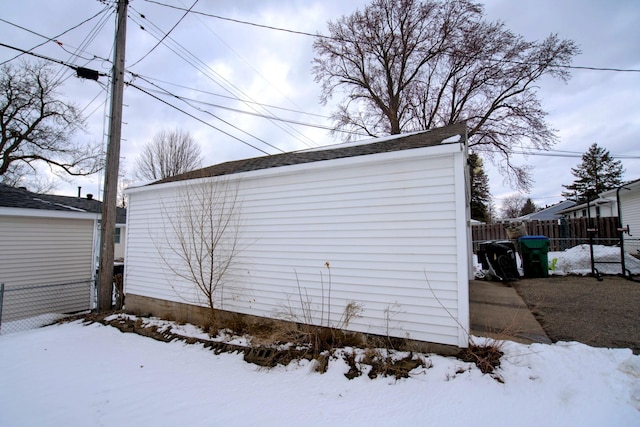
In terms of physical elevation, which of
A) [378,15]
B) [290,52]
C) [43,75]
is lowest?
[290,52]

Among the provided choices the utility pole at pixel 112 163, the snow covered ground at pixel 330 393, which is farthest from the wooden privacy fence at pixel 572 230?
the utility pole at pixel 112 163

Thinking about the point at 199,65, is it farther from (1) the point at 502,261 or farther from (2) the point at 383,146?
(1) the point at 502,261

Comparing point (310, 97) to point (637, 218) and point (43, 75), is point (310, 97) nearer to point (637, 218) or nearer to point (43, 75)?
point (43, 75)

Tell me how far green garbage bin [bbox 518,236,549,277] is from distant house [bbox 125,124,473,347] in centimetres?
472

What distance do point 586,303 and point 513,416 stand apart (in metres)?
4.03

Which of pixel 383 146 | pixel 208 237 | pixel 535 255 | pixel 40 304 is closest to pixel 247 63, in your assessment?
pixel 208 237

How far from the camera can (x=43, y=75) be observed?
1638cm

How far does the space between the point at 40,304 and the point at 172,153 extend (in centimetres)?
1478

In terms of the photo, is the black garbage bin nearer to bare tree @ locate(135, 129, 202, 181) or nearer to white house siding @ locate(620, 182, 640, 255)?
white house siding @ locate(620, 182, 640, 255)

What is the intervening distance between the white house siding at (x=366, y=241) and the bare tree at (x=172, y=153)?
687 inches

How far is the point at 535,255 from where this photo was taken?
25.5 ft

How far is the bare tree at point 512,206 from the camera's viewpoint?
52.1m

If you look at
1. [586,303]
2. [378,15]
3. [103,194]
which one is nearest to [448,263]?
[586,303]

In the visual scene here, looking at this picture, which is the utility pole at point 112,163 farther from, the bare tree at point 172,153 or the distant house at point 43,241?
the bare tree at point 172,153
